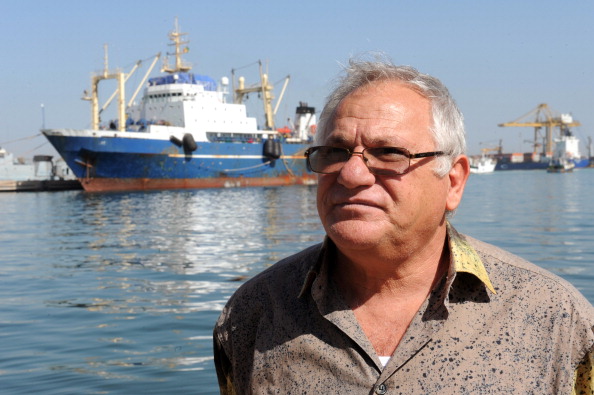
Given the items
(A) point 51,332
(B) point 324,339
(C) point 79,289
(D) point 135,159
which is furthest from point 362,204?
(D) point 135,159

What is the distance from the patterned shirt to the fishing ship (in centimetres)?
3370

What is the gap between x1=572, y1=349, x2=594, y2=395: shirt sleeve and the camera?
1.60 meters

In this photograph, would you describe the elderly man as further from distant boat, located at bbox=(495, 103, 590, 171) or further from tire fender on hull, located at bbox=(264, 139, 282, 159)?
distant boat, located at bbox=(495, 103, 590, 171)

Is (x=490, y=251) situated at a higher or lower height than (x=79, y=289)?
higher

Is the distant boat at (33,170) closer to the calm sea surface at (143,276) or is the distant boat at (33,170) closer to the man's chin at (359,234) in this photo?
the calm sea surface at (143,276)

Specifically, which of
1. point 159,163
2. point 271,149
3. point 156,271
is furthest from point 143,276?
point 271,149

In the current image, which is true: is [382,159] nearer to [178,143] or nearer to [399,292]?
[399,292]

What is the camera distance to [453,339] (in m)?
1.57

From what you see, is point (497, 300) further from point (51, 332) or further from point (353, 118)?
point (51, 332)

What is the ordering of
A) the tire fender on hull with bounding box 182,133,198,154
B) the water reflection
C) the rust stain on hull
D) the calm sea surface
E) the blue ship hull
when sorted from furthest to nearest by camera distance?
the tire fender on hull with bounding box 182,133,198,154
the rust stain on hull
the blue ship hull
the water reflection
the calm sea surface

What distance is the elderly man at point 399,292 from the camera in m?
1.56

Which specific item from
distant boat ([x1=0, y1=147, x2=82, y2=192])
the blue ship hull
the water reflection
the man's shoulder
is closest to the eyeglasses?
the man's shoulder

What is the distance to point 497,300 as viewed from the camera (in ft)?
5.31

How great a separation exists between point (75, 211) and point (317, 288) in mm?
23255
